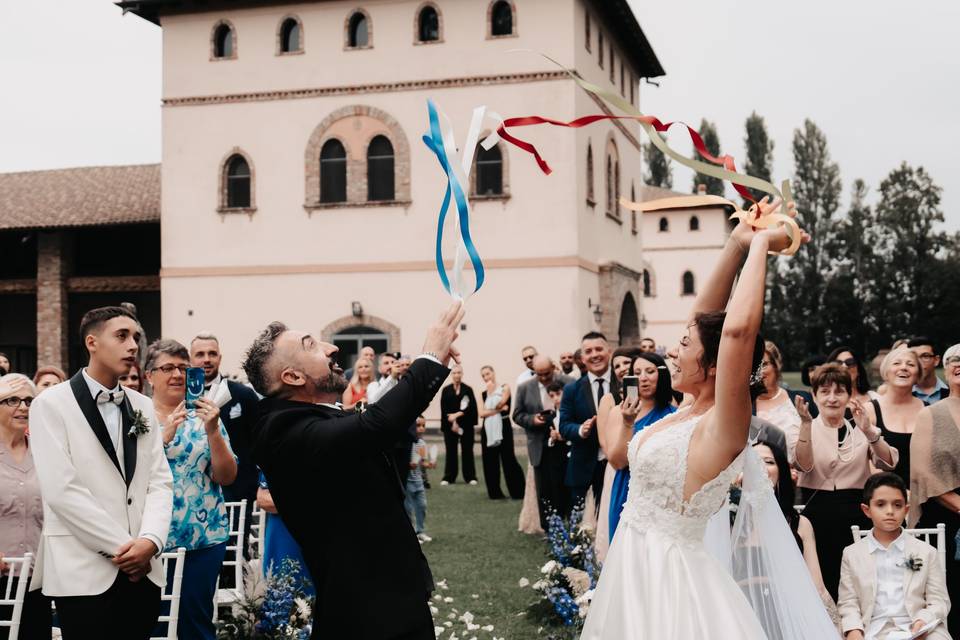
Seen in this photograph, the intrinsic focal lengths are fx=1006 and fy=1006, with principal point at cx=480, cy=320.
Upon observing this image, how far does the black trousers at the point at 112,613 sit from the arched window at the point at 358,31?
2134cm

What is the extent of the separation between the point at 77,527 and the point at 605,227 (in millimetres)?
22798

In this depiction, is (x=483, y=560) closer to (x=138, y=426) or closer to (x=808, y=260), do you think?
(x=138, y=426)

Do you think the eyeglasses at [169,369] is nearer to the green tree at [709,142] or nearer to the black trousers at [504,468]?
the black trousers at [504,468]

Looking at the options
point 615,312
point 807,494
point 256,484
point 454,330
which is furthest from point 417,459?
point 615,312

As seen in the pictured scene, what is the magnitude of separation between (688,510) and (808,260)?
60432mm

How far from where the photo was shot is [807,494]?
6250 millimetres

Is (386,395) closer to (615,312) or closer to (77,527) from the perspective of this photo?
(77,527)

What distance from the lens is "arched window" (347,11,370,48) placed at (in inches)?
949

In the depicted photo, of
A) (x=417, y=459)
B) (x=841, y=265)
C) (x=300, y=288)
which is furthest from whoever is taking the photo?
(x=841, y=265)

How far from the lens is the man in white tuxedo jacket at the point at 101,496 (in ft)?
13.2

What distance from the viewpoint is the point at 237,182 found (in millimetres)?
24766

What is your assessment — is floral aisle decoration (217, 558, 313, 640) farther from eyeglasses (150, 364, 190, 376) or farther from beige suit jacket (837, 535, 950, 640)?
beige suit jacket (837, 535, 950, 640)

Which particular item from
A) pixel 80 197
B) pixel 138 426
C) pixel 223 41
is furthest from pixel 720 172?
pixel 80 197

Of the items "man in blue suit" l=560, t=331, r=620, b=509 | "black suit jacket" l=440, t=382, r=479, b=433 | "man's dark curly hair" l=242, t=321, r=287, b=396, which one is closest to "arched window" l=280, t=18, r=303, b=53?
"black suit jacket" l=440, t=382, r=479, b=433
